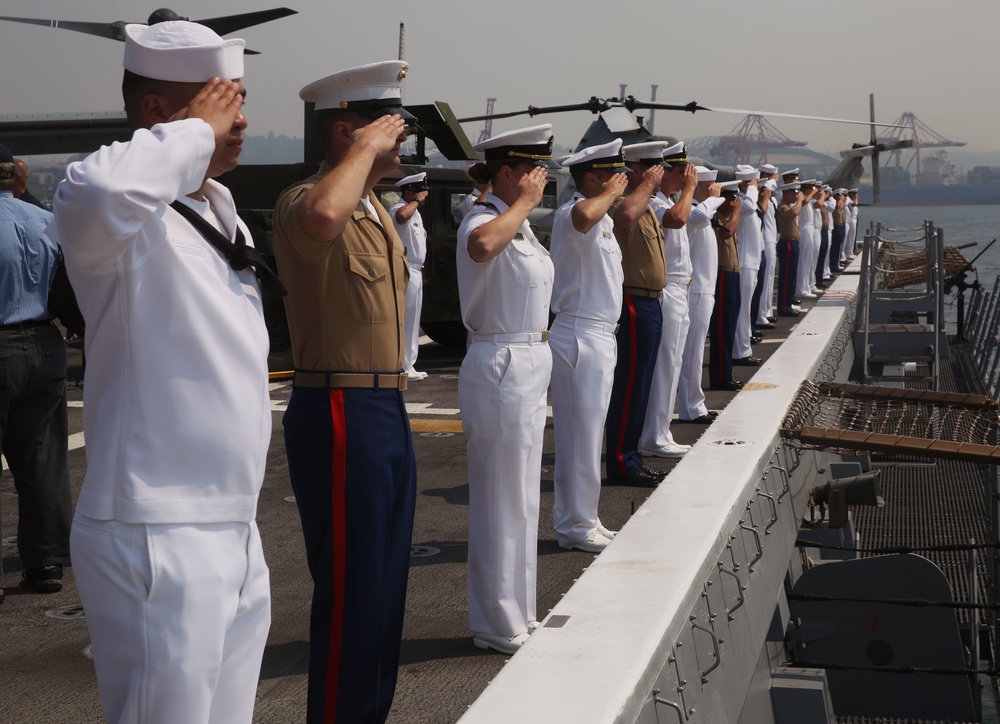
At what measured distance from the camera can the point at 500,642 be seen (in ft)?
14.3

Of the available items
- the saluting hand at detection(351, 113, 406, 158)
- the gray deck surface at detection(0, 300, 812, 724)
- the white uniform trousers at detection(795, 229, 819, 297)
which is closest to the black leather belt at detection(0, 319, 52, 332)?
the gray deck surface at detection(0, 300, 812, 724)

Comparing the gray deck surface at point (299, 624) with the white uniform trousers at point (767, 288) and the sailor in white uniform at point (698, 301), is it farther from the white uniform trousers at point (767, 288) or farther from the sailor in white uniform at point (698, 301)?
the white uniform trousers at point (767, 288)

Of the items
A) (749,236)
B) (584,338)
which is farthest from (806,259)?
(584,338)

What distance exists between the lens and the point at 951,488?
10.5 m

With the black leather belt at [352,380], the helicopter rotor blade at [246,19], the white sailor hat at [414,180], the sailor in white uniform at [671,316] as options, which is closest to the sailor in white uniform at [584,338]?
the sailor in white uniform at [671,316]

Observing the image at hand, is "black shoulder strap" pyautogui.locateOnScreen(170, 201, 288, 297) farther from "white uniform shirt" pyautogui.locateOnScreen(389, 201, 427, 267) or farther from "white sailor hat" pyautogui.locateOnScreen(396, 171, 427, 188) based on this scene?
"white sailor hat" pyautogui.locateOnScreen(396, 171, 427, 188)

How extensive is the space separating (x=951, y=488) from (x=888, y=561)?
5338 millimetres

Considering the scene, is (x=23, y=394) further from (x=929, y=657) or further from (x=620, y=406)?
(x=929, y=657)

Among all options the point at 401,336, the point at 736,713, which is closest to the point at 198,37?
the point at 401,336

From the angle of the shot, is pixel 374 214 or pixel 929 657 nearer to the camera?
pixel 374 214

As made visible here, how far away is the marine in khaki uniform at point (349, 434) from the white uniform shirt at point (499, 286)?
1.24 meters

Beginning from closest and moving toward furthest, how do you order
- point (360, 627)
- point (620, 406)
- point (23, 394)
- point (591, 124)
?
point (360, 627)
point (23, 394)
point (620, 406)
point (591, 124)

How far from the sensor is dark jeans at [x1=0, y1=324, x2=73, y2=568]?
519 centimetres

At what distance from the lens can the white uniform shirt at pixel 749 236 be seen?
1381 centimetres
